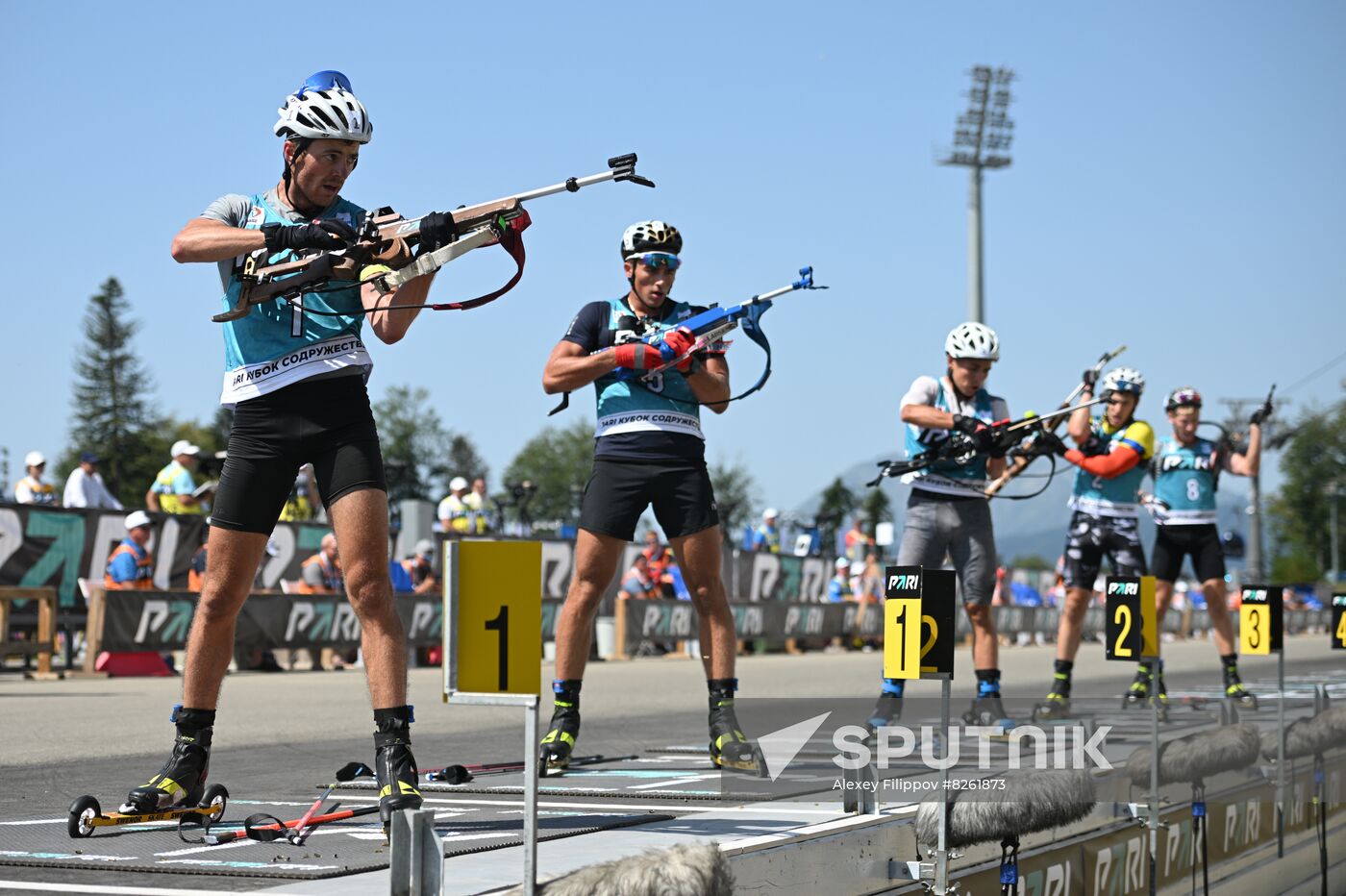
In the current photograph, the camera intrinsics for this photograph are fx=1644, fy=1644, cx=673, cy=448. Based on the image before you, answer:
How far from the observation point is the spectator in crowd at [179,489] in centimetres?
1981

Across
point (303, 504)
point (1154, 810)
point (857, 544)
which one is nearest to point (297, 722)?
point (1154, 810)

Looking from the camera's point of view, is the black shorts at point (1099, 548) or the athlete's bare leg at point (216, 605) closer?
the athlete's bare leg at point (216, 605)

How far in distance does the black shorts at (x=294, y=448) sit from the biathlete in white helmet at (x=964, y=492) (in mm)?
4425

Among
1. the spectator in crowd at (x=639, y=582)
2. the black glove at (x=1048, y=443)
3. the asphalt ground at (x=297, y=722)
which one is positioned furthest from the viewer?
the spectator in crowd at (x=639, y=582)

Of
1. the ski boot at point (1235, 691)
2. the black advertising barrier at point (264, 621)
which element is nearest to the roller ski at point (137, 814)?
the ski boot at point (1235, 691)

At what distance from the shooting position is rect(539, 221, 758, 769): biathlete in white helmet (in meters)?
7.22

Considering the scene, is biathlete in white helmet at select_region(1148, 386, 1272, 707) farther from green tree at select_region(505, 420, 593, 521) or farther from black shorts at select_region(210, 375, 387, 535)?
green tree at select_region(505, 420, 593, 521)

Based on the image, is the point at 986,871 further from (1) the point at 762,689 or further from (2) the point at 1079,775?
(1) the point at 762,689

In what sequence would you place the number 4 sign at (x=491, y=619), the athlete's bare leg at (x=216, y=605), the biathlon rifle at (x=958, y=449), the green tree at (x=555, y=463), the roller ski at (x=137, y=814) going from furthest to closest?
the green tree at (x=555, y=463) < the biathlon rifle at (x=958, y=449) < the athlete's bare leg at (x=216, y=605) < the roller ski at (x=137, y=814) < the number 4 sign at (x=491, y=619)

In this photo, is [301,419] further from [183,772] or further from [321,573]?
[321,573]

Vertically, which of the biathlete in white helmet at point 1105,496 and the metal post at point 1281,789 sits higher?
the biathlete in white helmet at point 1105,496

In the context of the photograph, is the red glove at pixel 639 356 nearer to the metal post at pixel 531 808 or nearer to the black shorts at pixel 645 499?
the black shorts at pixel 645 499

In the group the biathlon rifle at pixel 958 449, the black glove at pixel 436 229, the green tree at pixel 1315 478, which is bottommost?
the biathlon rifle at pixel 958 449

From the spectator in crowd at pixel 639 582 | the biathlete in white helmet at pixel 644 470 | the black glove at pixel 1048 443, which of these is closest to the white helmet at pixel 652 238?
the biathlete in white helmet at pixel 644 470
